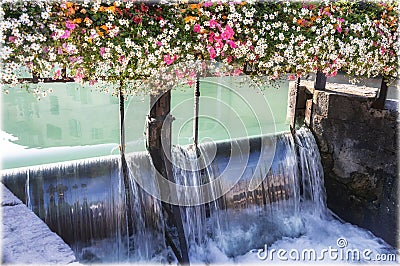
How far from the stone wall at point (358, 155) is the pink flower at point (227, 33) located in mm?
2491

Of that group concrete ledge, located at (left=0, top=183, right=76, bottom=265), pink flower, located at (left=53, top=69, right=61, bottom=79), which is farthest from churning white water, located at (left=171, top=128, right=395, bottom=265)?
concrete ledge, located at (left=0, top=183, right=76, bottom=265)

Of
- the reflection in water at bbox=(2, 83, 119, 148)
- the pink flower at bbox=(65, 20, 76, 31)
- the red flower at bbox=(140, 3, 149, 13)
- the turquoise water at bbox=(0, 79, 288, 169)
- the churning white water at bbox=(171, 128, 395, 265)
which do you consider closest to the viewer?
the pink flower at bbox=(65, 20, 76, 31)

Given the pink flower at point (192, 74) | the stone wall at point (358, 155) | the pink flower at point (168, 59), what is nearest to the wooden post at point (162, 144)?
the pink flower at point (192, 74)

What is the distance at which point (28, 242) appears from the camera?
1687 mm

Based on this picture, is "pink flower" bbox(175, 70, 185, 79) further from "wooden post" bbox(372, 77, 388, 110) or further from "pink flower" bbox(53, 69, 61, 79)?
"wooden post" bbox(372, 77, 388, 110)

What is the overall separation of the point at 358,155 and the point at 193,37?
3.08m

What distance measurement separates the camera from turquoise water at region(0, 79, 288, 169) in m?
6.27

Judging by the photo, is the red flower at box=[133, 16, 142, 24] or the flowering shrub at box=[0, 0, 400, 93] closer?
the flowering shrub at box=[0, 0, 400, 93]

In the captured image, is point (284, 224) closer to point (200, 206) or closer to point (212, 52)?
point (200, 206)

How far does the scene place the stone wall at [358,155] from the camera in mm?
4852

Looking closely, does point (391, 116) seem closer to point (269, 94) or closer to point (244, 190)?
point (244, 190)

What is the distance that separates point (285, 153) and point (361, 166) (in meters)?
0.99

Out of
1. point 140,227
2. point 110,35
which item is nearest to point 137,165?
point 140,227

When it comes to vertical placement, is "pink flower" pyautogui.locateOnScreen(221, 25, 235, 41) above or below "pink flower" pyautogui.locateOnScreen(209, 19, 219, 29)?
below
